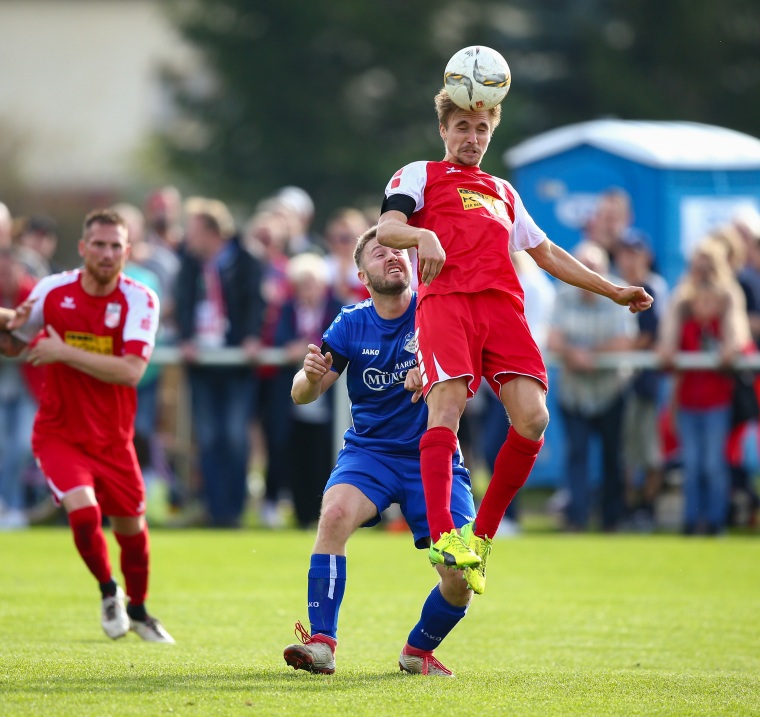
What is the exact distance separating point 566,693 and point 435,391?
4.59 ft

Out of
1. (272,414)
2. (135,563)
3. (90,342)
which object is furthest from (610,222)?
(135,563)

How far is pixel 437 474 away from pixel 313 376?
2.51 feet

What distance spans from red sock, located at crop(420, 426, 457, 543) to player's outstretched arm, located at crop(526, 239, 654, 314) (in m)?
1.07

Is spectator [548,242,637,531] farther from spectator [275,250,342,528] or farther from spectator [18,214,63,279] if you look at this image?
spectator [18,214,63,279]

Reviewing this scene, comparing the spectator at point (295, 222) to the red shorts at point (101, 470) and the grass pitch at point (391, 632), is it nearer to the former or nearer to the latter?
the grass pitch at point (391, 632)

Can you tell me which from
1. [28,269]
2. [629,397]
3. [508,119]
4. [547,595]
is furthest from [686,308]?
[508,119]

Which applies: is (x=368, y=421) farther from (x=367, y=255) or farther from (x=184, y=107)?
(x=184, y=107)

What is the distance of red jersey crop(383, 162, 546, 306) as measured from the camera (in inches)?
270

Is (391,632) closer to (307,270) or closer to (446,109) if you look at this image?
(446,109)

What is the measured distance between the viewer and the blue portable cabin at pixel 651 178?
16.4 meters

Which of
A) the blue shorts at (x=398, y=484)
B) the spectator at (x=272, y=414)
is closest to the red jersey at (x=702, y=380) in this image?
the spectator at (x=272, y=414)

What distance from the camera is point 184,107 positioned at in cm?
3934

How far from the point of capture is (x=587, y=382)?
14.4 meters

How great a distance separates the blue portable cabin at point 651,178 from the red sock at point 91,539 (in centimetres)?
943
